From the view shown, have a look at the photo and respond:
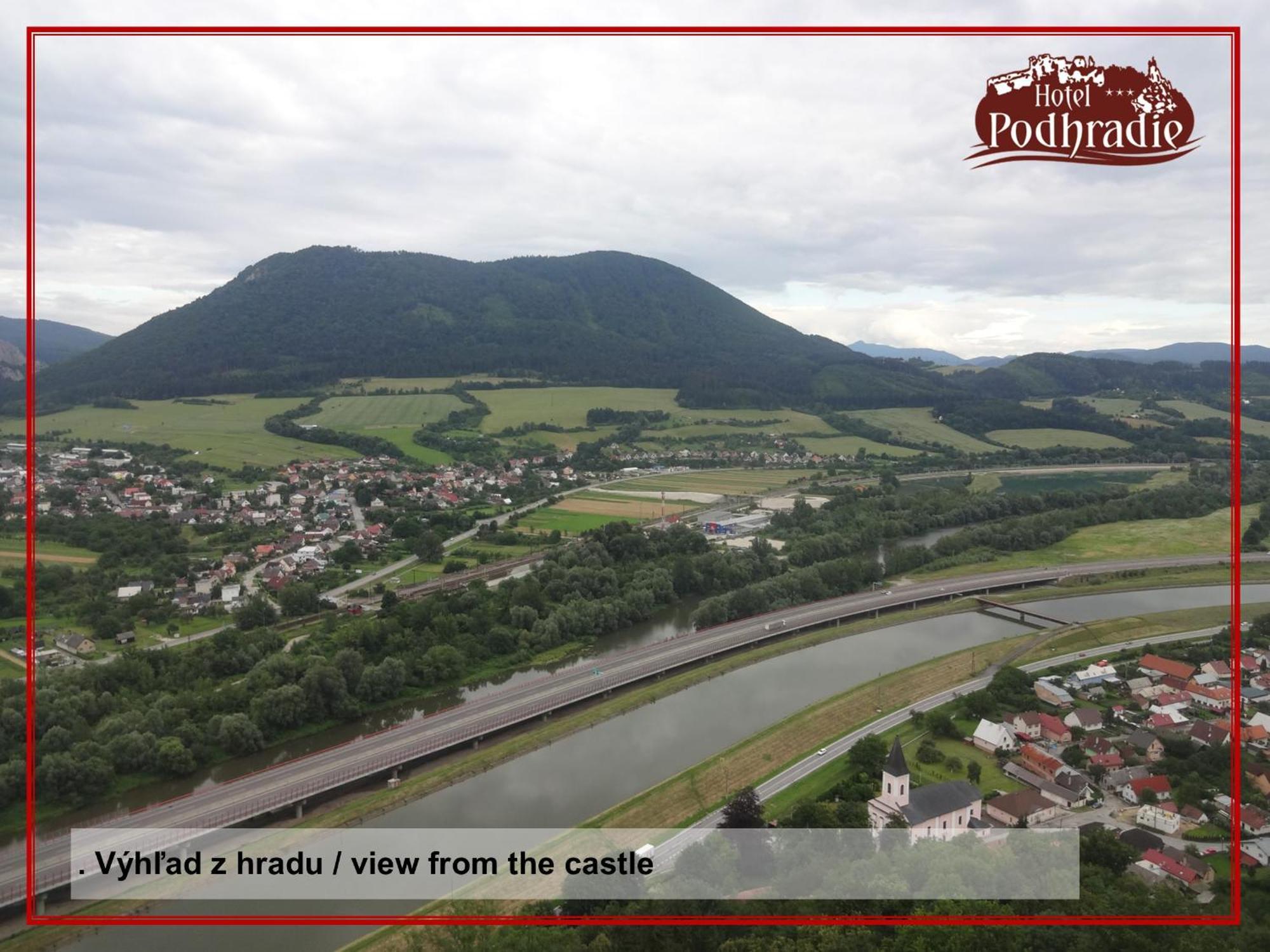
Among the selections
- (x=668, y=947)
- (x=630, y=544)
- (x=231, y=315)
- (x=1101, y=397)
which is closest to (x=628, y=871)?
(x=668, y=947)

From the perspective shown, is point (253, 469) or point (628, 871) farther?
point (253, 469)

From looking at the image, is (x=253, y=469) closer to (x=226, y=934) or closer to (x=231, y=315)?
(x=226, y=934)

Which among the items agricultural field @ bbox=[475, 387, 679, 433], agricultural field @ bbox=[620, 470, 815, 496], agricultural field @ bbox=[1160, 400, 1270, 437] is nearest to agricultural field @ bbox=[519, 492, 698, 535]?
agricultural field @ bbox=[620, 470, 815, 496]

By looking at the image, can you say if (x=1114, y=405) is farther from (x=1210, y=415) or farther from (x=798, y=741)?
(x=798, y=741)

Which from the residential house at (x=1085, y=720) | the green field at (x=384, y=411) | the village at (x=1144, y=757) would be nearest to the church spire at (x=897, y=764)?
the village at (x=1144, y=757)

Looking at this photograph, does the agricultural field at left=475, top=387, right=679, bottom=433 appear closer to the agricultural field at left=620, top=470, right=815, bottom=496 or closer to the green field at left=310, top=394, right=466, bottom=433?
the green field at left=310, top=394, right=466, bottom=433
